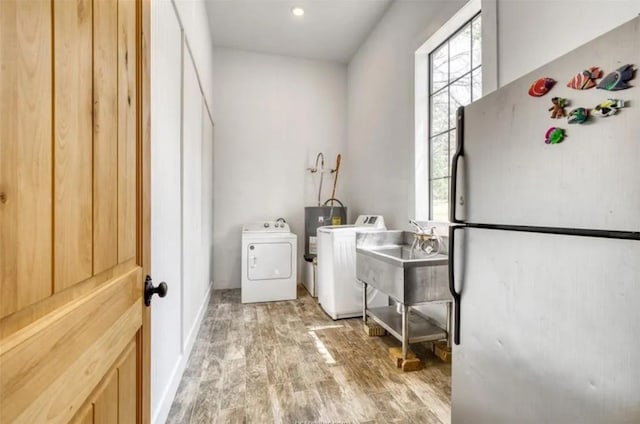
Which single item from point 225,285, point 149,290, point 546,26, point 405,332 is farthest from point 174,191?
point 225,285

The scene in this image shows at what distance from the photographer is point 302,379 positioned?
1.98 meters

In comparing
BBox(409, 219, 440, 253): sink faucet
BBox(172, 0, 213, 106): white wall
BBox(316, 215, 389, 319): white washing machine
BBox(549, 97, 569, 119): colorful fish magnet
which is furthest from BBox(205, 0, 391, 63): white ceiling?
BBox(549, 97, 569, 119): colorful fish magnet

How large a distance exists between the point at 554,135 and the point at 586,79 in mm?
161

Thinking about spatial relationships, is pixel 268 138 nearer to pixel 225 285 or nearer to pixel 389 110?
pixel 389 110

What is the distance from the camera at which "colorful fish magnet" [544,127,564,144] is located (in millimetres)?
902

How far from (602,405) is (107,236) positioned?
1306mm

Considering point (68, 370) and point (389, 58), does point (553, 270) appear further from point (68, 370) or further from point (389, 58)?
point (389, 58)

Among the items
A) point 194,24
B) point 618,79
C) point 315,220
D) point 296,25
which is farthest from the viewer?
point 315,220

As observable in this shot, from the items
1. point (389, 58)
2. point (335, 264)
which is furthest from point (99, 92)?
point (389, 58)

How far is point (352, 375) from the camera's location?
202cm

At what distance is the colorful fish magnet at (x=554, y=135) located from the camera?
90cm

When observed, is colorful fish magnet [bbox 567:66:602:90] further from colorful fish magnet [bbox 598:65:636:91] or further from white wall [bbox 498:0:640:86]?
white wall [bbox 498:0:640:86]

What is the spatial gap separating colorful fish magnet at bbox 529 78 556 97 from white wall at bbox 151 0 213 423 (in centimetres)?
152

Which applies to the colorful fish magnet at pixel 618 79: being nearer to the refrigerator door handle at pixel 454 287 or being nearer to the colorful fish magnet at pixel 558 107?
the colorful fish magnet at pixel 558 107
